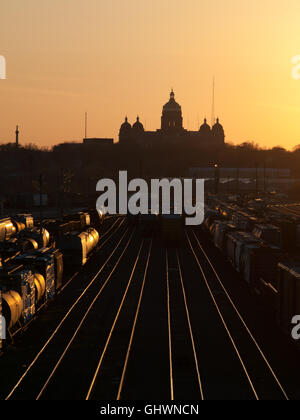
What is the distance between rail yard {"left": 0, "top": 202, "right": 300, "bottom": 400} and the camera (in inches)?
877

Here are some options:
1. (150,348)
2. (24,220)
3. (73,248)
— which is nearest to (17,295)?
(150,348)

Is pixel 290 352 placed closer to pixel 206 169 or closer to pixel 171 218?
pixel 171 218

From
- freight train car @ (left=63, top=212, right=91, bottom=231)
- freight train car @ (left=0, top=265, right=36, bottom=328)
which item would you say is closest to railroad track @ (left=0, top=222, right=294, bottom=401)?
freight train car @ (left=0, top=265, right=36, bottom=328)

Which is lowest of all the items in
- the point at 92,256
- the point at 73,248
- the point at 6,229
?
the point at 92,256

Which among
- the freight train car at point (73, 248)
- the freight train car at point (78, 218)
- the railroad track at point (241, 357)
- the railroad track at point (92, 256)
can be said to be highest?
the freight train car at point (78, 218)

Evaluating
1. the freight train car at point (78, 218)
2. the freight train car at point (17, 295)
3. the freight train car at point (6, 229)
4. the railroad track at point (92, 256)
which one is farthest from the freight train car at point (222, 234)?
the freight train car at point (17, 295)

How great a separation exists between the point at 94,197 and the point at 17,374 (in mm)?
106065

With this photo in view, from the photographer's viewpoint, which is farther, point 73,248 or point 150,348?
point 73,248

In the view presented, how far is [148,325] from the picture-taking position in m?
30.9

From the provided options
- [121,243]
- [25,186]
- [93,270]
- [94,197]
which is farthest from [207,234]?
[25,186]

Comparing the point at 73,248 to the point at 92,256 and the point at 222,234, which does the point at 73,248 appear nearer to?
the point at 92,256

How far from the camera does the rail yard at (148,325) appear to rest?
22281mm

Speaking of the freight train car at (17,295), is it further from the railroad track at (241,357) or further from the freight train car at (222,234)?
the freight train car at (222,234)

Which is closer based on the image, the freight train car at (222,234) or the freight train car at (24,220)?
the freight train car at (222,234)
